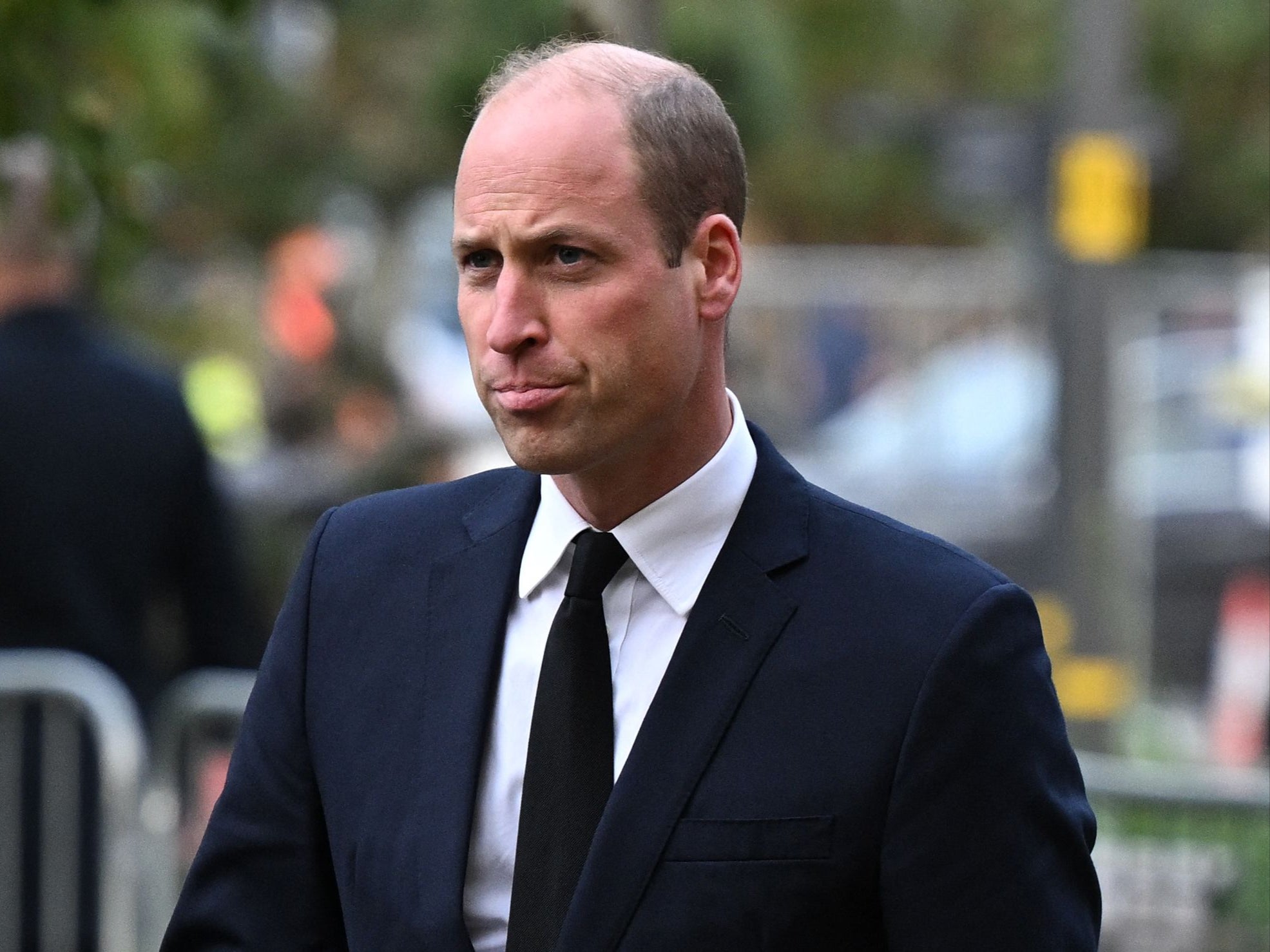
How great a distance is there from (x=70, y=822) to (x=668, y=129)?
388 cm

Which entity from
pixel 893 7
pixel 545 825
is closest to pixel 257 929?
pixel 545 825

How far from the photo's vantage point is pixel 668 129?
2.32 metres

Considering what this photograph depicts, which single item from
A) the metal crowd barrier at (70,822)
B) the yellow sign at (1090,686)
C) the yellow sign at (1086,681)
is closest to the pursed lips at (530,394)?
the metal crowd barrier at (70,822)

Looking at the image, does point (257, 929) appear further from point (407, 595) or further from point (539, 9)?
point (539, 9)

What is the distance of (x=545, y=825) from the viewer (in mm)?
2361

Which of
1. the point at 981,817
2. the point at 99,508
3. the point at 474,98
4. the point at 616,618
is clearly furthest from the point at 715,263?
the point at 99,508

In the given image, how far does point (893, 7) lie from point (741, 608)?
1624 cm

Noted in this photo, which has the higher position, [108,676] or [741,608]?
[741,608]

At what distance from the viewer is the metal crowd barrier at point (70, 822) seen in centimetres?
557

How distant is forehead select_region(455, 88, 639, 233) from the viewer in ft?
7.45

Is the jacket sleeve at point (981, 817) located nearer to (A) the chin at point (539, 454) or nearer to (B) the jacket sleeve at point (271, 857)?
(A) the chin at point (539, 454)

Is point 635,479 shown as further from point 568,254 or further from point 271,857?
point 271,857

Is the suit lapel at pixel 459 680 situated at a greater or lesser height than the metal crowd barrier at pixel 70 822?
greater

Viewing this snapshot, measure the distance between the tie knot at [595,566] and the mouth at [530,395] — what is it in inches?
9.0
